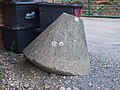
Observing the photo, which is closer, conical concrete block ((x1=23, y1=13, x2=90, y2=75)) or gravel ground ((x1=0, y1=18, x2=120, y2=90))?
gravel ground ((x1=0, y1=18, x2=120, y2=90))

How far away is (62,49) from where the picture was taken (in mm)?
4516

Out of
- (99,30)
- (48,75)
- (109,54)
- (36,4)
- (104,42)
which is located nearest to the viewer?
(48,75)

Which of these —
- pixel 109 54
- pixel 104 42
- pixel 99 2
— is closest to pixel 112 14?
pixel 99 2

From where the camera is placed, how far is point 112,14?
13555 millimetres

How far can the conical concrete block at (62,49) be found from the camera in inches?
175

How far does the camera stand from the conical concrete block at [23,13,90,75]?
446cm

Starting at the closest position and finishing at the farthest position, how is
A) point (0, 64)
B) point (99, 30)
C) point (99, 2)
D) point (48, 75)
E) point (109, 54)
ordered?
point (48, 75), point (0, 64), point (109, 54), point (99, 30), point (99, 2)

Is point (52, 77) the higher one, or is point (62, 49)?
point (62, 49)

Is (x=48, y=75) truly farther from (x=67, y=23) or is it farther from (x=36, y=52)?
(x=67, y=23)

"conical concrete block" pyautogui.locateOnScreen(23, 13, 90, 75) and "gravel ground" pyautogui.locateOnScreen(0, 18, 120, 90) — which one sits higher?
"conical concrete block" pyautogui.locateOnScreen(23, 13, 90, 75)

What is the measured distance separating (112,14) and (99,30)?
3.75 metres

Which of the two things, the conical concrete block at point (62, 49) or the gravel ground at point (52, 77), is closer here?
the gravel ground at point (52, 77)

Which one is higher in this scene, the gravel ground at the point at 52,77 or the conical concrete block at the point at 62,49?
the conical concrete block at the point at 62,49

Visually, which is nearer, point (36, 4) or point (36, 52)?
point (36, 52)
